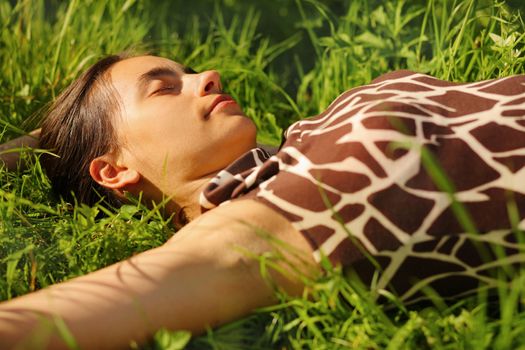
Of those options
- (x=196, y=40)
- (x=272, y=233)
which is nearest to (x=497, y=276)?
(x=272, y=233)

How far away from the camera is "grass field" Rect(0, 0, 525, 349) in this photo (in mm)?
1548

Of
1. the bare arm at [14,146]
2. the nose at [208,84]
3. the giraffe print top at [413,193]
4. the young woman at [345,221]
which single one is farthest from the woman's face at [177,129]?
the bare arm at [14,146]

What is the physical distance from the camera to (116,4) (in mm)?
3404

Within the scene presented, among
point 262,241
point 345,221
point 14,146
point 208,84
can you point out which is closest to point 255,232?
point 262,241

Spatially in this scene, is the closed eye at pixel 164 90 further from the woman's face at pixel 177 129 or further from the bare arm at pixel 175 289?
the bare arm at pixel 175 289

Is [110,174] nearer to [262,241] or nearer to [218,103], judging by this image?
[218,103]

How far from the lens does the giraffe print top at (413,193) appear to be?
156 cm

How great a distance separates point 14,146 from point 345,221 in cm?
120

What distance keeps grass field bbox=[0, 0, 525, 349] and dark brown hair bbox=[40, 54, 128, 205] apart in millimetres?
51

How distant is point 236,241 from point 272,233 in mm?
77

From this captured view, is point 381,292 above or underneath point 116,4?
underneath

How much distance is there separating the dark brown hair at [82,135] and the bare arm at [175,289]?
1.80 ft

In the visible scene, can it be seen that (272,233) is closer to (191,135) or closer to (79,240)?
(191,135)

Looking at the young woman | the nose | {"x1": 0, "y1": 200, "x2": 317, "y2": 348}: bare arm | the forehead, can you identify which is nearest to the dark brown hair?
the forehead
